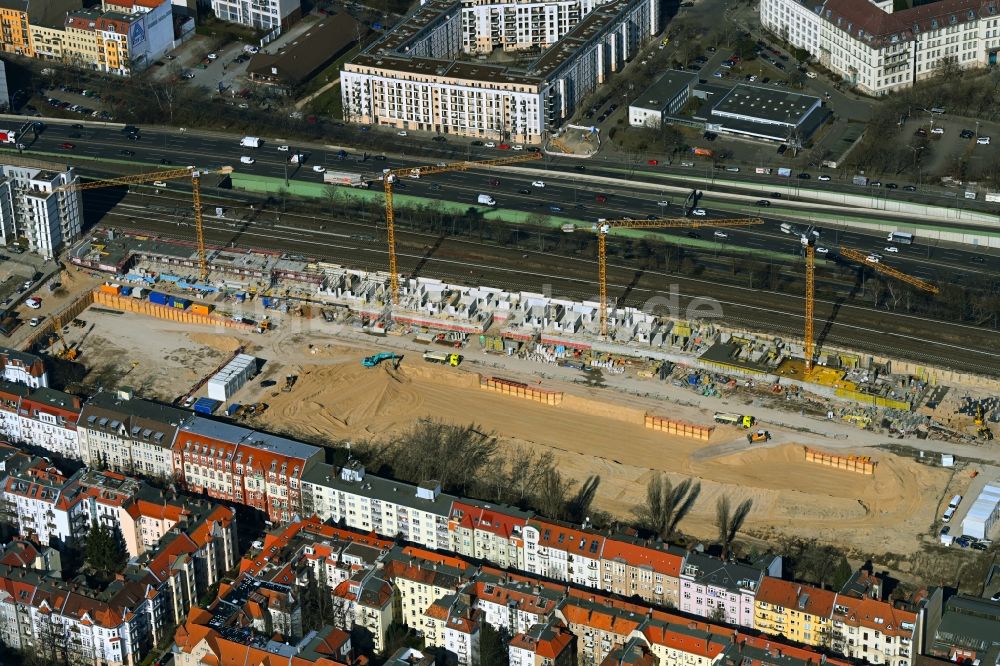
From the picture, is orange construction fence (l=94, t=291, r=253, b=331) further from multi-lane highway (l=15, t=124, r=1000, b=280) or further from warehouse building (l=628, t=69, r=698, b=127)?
warehouse building (l=628, t=69, r=698, b=127)

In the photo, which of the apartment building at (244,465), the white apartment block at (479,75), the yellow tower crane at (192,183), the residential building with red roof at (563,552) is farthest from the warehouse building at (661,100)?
the residential building with red roof at (563,552)

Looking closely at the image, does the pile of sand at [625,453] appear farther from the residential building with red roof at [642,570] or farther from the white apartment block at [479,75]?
the white apartment block at [479,75]

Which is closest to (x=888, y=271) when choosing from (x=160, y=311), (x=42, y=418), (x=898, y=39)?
(x=898, y=39)

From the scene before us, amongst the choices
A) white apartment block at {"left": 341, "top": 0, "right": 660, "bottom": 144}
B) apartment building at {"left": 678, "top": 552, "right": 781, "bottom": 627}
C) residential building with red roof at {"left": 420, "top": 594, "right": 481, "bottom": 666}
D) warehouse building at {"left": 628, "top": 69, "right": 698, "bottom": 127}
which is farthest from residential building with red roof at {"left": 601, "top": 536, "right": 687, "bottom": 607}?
white apartment block at {"left": 341, "top": 0, "right": 660, "bottom": 144}

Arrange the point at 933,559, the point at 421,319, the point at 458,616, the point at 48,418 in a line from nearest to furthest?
the point at 458,616 → the point at 933,559 → the point at 48,418 → the point at 421,319

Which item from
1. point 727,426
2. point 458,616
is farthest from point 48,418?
point 727,426

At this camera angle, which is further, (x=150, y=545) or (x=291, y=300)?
(x=291, y=300)

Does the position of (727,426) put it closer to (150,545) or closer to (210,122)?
(150,545)
